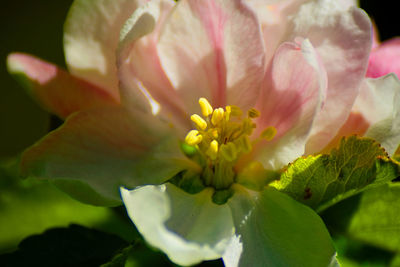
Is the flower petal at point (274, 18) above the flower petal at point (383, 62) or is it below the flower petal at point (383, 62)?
above

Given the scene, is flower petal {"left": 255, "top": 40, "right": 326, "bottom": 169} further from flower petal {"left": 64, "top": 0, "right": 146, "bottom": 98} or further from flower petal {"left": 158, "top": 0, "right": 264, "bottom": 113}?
flower petal {"left": 64, "top": 0, "right": 146, "bottom": 98}

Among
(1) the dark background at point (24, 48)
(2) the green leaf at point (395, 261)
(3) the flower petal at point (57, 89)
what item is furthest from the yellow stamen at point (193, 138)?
(1) the dark background at point (24, 48)

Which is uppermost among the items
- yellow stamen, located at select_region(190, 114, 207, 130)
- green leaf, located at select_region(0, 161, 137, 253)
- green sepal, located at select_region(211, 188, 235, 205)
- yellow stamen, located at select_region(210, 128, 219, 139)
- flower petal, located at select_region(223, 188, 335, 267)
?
yellow stamen, located at select_region(190, 114, 207, 130)

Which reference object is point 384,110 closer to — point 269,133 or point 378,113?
point 378,113

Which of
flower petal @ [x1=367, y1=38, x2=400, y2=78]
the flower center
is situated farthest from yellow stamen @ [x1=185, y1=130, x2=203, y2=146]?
flower petal @ [x1=367, y1=38, x2=400, y2=78]

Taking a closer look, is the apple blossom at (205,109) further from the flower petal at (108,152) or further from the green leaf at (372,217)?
the green leaf at (372,217)
